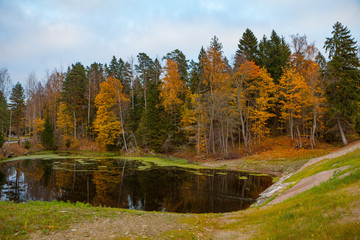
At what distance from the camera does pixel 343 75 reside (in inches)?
1043

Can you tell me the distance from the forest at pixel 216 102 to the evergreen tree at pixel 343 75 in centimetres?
11

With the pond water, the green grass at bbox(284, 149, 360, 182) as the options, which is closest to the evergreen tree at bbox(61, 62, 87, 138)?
the pond water

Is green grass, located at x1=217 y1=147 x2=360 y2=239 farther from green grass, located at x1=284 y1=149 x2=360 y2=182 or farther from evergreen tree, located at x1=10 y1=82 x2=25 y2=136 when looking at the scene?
evergreen tree, located at x1=10 y1=82 x2=25 y2=136

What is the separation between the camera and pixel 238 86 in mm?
31938

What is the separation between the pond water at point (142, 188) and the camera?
13.7 m

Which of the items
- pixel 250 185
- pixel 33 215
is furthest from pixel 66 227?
pixel 250 185

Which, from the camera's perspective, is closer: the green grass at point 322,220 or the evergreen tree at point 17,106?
the green grass at point 322,220

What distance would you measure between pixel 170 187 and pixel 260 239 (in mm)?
13135

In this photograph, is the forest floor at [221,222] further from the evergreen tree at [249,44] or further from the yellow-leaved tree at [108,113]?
the evergreen tree at [249,44]

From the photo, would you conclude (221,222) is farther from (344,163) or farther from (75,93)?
(75,93)

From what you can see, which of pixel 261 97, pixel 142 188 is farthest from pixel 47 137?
pixel 261 97

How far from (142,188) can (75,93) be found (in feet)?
130

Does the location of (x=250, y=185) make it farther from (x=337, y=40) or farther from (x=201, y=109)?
(x=337, y=40)

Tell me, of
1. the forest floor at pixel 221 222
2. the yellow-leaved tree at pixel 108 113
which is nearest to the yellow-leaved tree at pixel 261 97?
the forest floor at pixel 221 222
